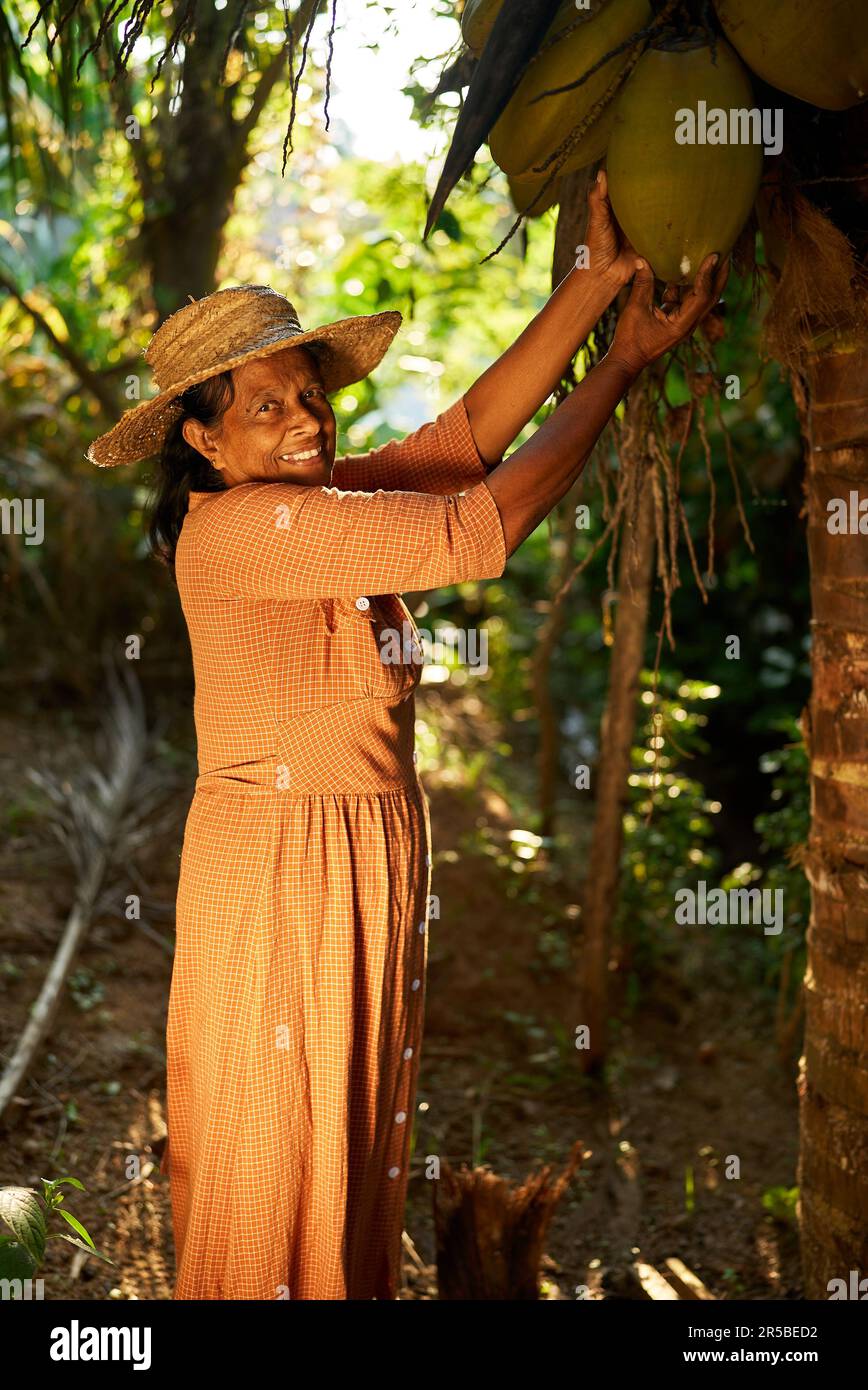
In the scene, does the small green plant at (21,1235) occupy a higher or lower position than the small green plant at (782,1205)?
higher

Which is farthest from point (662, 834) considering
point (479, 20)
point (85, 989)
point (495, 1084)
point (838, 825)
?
point (479, 20)

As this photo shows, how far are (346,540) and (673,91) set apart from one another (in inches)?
32.2

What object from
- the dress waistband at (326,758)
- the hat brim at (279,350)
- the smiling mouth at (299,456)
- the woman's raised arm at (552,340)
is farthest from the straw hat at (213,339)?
the dress waistband at (326,758)

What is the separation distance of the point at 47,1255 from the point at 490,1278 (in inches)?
44.4

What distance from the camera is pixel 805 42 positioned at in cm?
186

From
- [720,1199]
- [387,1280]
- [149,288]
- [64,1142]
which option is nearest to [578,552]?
[149,288]

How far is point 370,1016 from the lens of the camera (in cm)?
248

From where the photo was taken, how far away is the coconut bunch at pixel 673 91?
1.86 meters

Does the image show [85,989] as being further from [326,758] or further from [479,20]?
[479,20]

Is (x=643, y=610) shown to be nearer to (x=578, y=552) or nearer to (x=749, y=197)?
(x=749, y=197)

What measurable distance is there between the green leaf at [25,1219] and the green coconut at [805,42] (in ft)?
6.98

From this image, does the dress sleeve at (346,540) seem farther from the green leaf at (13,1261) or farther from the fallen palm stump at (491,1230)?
the fallen palm stump at (491,1230)

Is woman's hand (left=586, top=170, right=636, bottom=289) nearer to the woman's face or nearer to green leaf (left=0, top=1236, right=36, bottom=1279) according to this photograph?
the woman's face

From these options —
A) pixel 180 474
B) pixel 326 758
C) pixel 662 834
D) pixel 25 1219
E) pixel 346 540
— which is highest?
pixel 180 474
